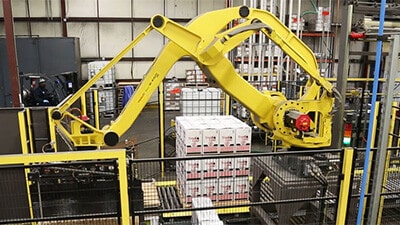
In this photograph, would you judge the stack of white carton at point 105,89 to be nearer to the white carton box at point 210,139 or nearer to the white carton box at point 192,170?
the white carton box at point 210,139

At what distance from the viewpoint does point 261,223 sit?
5.04 meters

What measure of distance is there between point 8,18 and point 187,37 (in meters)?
4.57

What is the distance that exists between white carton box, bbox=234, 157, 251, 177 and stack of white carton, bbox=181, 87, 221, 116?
319 cm


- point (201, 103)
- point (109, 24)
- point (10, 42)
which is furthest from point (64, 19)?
point (201, 103)

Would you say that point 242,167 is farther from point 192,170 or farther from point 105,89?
point 105,89

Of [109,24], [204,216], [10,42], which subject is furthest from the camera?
[109,24]

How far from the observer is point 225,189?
235 inches

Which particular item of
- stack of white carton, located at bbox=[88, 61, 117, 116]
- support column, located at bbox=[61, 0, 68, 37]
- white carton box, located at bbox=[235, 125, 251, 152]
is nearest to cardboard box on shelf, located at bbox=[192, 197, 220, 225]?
white carton box, located at bbox=[235, 125, 251, 152]

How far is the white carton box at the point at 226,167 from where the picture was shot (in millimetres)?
5889

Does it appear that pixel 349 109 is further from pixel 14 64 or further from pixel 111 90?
pixel 111 90

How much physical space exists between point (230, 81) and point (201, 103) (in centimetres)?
411

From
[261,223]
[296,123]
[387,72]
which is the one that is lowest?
[261,223]

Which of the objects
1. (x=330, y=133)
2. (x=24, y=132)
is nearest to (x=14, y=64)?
(x=24, y=132)

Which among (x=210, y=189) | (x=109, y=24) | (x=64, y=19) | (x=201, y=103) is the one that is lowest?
(x=210, y=189)
